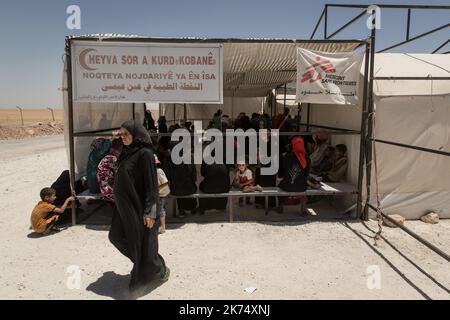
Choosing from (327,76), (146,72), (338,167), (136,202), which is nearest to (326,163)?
(338,167)

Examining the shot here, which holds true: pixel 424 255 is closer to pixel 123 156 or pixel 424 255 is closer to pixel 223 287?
pixel 223 287

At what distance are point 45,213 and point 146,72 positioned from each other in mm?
2478

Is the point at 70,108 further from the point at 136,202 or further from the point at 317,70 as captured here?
the point at 317,70

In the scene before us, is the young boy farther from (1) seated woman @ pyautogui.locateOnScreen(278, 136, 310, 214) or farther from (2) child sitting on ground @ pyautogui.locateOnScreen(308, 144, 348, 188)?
(2) child sitting on ground @ pyautogui.locateOnScreen(308, 144, 348, 188)

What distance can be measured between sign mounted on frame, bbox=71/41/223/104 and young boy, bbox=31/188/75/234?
4.72 feet

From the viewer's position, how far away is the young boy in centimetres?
517

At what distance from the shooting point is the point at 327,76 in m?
5.60

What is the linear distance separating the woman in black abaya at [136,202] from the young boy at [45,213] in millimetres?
2121

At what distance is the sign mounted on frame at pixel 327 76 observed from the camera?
5.55 metres

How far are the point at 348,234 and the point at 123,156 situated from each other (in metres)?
3.53

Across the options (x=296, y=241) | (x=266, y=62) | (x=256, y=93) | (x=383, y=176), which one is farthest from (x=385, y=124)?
(x=256, y=93)

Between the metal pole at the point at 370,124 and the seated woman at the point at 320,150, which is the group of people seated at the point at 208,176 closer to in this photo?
the seated woman at the point at 320,150

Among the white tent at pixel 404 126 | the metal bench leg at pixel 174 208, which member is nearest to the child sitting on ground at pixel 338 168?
the white tent at pixel 404 126
